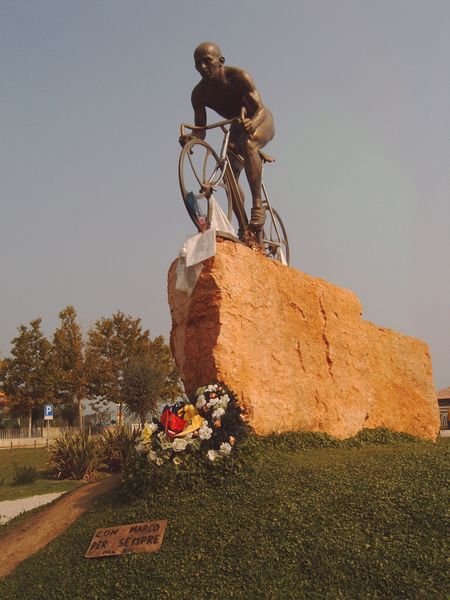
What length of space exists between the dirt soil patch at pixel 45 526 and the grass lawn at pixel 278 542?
351 mm

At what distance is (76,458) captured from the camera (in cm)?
1506

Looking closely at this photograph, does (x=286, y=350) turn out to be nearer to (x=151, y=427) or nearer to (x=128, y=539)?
(x=151, y=427)

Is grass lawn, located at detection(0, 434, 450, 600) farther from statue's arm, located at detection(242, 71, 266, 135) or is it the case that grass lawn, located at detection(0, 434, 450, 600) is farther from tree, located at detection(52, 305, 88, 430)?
tree, located at detection(52, 305, 88, 430)

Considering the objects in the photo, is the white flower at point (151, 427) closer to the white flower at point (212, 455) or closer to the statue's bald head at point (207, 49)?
the white flower at point (212, 455)

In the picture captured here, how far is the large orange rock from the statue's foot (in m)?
0.89

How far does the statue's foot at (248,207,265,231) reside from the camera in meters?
8.95

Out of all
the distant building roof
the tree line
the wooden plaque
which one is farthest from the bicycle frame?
the distant building roof

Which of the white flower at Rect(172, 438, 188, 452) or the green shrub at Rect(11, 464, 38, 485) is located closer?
the white flower at Rect(172, 438, 188, 452)

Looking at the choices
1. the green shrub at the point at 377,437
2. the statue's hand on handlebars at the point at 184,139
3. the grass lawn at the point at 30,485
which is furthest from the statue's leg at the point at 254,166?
the grass lawn at the point at 30,485

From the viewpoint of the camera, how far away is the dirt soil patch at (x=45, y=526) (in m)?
6.00

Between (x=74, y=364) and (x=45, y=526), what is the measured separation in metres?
26.6

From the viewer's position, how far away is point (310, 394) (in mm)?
8227

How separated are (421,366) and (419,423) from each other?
43.0 inches

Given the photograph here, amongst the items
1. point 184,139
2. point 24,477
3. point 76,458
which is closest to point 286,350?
point 184,139
